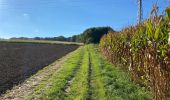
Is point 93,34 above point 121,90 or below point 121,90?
above

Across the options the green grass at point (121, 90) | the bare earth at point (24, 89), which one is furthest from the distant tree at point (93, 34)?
the green grass at point (121, 90)

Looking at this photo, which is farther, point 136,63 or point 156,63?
point 136,63

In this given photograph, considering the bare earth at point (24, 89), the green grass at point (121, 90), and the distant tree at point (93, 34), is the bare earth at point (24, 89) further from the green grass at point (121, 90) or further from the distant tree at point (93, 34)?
the distant tree at point (93, 34)

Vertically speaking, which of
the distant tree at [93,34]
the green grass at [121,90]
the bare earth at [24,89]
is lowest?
the bare earth at [24,89]

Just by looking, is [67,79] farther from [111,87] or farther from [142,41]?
[142,41]

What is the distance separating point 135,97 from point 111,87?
2.06m

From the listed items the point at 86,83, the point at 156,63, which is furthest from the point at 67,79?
the point at 156,63

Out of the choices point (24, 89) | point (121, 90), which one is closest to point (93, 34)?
point (24, 89)

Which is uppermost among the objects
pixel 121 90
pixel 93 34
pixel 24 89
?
pixel 93 34

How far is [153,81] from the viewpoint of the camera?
1023 cm

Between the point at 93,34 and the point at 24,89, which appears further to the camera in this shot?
the point at 93,34

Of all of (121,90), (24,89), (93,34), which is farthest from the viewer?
(93,34)

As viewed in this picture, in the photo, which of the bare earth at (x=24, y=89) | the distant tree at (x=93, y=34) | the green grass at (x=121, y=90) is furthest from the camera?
the distant tree at (x=93, y=34)

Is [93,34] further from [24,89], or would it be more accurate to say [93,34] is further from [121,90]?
[121,90]
